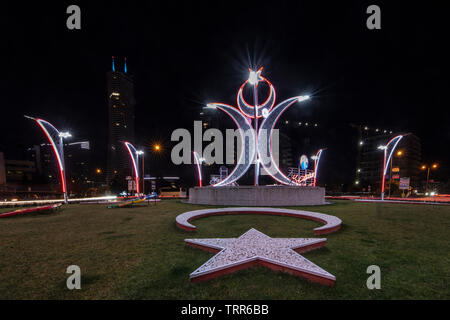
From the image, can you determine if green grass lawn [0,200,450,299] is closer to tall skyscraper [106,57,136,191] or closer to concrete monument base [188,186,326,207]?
concrete monument base [188,186,326,207]

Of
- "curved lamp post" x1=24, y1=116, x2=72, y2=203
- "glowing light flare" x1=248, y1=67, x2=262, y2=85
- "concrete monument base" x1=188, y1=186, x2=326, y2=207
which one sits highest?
"glowing light flare" x1=248, y1=67, x2=262, y2=85

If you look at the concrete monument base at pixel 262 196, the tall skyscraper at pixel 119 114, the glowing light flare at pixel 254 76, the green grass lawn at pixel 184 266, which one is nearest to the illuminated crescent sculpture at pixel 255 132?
the glowing light flare at pixel 254 76

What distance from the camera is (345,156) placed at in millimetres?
A: 59281

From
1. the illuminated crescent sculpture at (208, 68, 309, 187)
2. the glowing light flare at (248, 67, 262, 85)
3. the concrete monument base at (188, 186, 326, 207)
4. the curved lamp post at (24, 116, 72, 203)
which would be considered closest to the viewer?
the concrete monument base at (188, 186, 326, 207)

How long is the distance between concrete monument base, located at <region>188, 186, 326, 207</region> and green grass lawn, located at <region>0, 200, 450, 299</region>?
8.49m

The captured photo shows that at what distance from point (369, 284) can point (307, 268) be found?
1.19 meters

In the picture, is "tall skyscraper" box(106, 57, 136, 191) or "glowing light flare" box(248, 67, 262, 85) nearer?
"glowing light flare" box(248, 67, 262, 85)

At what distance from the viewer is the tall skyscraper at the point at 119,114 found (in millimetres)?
87625

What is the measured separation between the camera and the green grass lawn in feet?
10.7

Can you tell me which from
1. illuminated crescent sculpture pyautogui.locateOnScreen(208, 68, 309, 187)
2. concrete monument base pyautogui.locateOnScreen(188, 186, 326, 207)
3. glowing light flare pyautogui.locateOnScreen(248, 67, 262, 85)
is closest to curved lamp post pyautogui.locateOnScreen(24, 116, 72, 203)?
concrete monument base pyautogui.locateOnScreen(188, 186, 326, 207)

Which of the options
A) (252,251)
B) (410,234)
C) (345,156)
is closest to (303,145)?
(345,156)

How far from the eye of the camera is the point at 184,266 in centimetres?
433

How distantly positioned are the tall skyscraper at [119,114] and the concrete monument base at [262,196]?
272 ft
